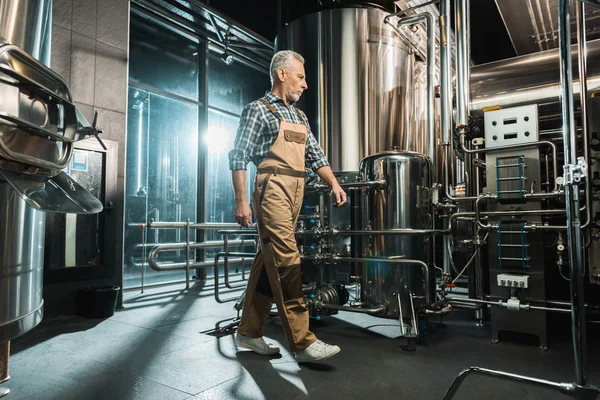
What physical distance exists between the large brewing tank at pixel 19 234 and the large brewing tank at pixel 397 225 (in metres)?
1.80

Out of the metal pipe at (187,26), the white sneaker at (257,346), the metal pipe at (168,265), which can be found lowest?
the white sneaker at (257,346)

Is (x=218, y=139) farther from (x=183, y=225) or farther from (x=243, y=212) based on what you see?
(x=243, y=212)

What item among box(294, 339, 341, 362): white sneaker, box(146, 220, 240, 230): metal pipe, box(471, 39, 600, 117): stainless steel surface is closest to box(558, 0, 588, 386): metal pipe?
box(294, 339, 341, 362): white sneaker

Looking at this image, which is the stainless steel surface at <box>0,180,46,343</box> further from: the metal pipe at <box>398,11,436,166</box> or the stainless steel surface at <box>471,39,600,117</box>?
the stainless steel surface at <box>471,39,600,117</box>

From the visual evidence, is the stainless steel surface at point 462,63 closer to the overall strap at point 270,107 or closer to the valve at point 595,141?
the valve at point 595,141

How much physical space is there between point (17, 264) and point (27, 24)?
59 centimetres

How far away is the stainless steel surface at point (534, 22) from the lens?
3.21 metres

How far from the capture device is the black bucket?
3.02 metres

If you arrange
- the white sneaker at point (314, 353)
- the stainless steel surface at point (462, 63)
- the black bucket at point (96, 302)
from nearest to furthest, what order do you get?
the white sneaker at point (314, 353) < the stainless steel surface at point (462, 63) < the black bucket at point (96, 302)

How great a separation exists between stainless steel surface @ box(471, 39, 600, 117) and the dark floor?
165cm

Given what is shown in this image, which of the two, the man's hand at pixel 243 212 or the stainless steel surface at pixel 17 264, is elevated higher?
the man's hand at pixel 243 212

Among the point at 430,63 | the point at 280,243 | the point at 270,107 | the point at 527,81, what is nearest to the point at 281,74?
the point at 270,107

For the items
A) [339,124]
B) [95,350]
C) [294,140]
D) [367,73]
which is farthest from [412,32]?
[95,350]

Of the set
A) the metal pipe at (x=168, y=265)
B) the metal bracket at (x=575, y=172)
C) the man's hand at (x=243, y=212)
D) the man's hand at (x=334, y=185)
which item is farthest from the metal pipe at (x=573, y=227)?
the metal pipe at (x=168, y=265)
